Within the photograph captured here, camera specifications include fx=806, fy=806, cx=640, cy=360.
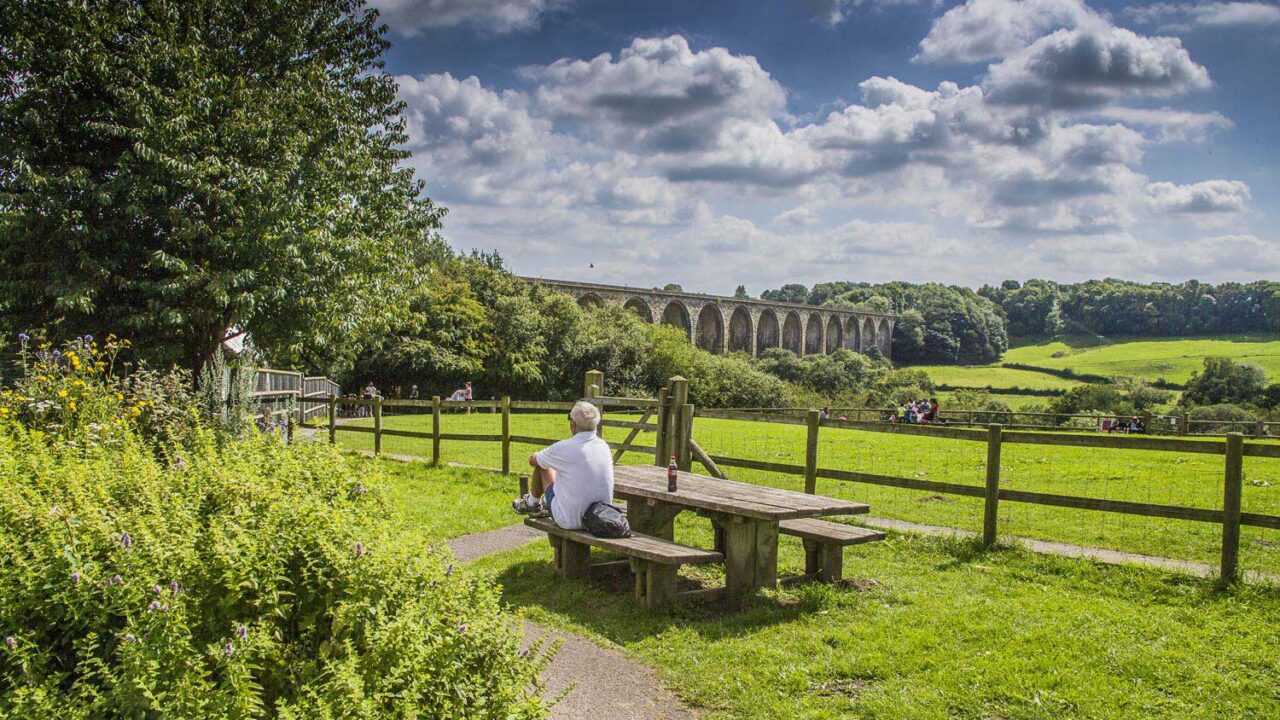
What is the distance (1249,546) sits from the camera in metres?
7.88

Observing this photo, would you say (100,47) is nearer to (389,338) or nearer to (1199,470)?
(1199,470)

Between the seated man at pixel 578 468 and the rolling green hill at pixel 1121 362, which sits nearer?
the seated man at pixel 578 468

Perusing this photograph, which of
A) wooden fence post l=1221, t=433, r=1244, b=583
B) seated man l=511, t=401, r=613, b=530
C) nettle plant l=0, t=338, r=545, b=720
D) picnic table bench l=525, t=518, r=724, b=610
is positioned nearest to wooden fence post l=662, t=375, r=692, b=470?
picnic table bench l=525, t=518, r=724, b=610

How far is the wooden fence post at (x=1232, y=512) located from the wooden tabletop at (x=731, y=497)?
2.75m

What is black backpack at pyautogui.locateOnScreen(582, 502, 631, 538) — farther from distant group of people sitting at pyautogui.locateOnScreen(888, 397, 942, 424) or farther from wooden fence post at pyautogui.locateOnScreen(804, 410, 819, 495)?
distant group of people sitting at pyautogui.locateOnScreen(888, 397, 942, 424)

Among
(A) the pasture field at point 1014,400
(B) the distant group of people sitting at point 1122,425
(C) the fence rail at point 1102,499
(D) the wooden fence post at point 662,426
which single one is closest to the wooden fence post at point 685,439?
(D) the wooden fence post at point 662,426

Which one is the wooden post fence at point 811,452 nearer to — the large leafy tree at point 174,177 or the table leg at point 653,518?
the table leg at point 653,518

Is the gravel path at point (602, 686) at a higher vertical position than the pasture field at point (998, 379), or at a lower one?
higher

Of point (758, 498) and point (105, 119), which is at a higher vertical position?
point (105, 119)

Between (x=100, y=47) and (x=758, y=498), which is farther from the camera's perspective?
(x=100, y=47)

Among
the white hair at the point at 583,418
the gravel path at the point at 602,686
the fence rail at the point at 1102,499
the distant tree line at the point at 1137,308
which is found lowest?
the gravel path at the point at 602,686

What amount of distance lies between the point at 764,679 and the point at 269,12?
1303 centimetres

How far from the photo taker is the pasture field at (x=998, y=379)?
77125 mm

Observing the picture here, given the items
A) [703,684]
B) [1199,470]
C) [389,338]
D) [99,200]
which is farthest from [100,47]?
[389,338]
